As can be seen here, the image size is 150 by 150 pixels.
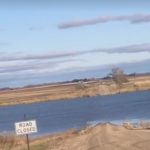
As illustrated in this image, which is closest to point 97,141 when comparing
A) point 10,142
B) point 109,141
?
point 109,141

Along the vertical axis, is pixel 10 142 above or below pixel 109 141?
above

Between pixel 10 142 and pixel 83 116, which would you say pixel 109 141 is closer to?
pixel 10 142

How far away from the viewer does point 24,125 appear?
104ft

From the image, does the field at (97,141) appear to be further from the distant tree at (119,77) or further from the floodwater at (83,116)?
the distant tree at (119,77)

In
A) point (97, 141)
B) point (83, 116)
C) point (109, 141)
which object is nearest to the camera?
point (109, 141)

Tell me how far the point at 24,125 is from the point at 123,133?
1178 centimetres

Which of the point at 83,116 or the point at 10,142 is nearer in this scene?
the point at 10,142

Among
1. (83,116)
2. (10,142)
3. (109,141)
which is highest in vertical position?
(83,116)


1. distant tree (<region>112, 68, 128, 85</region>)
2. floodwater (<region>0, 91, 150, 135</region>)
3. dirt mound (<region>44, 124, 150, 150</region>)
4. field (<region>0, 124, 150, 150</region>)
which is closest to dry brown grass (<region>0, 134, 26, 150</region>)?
field (<region>0, 124, 150, 150</region>)

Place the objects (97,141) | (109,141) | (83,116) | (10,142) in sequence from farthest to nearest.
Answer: (83,116) < (10,142) < (97,141) < (109,141)

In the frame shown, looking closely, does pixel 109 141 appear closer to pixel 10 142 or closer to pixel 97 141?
pixel 97 141

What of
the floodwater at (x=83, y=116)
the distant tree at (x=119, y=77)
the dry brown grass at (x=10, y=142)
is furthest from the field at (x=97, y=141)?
the distant tree at (x=119, y=77)

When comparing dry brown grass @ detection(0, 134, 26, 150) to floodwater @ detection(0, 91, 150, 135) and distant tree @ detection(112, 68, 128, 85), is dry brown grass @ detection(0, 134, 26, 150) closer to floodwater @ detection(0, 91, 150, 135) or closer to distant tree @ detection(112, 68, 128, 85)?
floodwater @ detection(0, 91, 150, 135)

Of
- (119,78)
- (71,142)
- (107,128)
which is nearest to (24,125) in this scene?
(71,142)
